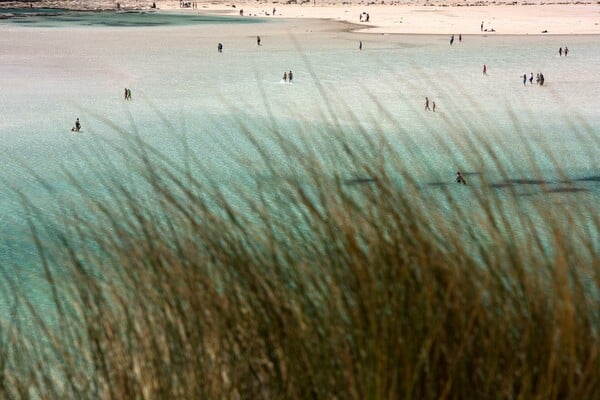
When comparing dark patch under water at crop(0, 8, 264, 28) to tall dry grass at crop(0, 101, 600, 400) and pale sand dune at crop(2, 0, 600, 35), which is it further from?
tall dry grass at crop(0, 101, 600, 400)

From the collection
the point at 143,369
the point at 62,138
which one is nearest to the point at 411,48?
the point at 62,138

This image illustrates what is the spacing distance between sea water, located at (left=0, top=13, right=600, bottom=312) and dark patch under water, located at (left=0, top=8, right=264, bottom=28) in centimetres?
521

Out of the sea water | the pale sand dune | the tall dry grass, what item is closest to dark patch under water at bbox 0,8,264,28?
the pale sand dune

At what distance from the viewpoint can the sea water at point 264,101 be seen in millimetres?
9281

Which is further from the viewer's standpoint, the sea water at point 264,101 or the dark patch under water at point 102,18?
the dark patch under water at point 102,18

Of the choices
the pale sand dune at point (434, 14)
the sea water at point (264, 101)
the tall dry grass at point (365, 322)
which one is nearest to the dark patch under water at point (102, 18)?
the pale sand dune at point (434, 14)

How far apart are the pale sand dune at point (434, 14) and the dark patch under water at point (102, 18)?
4.29 metres

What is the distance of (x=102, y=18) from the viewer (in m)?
52.7

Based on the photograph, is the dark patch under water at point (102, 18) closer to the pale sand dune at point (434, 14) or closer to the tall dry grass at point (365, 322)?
the pale sand dune at point (434, 14)

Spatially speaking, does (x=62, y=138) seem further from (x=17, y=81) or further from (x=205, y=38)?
(x=205, y=38)

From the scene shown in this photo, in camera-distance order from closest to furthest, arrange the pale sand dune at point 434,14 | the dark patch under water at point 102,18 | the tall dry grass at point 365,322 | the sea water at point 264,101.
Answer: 1. the tall dry grass at point 365,322
2. the sea water at point 264,101
3. the pale sand dune at point 434,14
4. the dark patch under water at point 102,18

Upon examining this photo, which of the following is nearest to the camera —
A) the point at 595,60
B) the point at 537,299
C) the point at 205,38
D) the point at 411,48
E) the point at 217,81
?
the point at 537,299

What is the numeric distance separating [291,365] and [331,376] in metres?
0.13

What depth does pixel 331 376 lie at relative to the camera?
7.98ft
